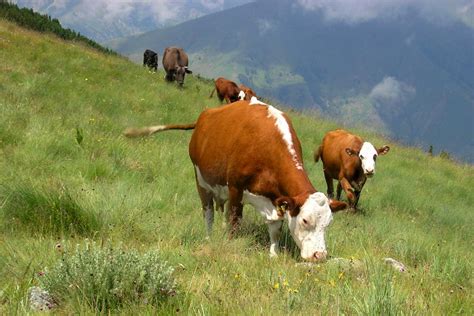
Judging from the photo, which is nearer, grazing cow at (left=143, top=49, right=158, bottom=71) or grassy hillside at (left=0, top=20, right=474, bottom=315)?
grassy hillside at (left=0, top=20, right=474, bottom=315)

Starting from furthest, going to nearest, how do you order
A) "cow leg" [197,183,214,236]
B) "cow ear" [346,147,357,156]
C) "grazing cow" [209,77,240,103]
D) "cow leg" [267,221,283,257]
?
1. "grazing cow" [209,77,240,103]
2. "cow ear" [346,147,357,156]
3. "cow leg" [197,183,214,236]
4. "cow leg" [267,221,283,257]

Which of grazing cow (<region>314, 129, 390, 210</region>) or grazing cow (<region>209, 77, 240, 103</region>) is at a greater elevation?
grazing cow (<region>209, 77, 240, 103</region>)

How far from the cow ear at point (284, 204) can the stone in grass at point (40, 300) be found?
250 centimetres

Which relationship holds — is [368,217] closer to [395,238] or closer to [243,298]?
[395,238]

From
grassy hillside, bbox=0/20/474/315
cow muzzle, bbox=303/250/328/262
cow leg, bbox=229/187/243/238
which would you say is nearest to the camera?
grassy hillside, bbox=0/20/474/315

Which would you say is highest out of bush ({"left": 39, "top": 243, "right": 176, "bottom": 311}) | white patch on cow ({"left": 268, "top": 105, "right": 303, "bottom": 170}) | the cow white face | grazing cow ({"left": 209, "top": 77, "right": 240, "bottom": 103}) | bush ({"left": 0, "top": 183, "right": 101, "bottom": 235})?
grazing cow ({"left": 209, "top": 77, "right": 240, "bottom": 103})

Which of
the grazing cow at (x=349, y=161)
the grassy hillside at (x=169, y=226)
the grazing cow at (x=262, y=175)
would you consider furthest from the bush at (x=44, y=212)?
the grazing cow at (x=349, y=161)

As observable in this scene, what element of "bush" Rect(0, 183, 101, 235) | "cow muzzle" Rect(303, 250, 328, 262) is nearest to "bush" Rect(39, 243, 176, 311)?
"bush" Rect(0, 183, 101, 235)

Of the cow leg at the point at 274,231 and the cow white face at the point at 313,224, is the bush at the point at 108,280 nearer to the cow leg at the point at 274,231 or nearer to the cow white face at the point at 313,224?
the cow white face at the point at 313,224

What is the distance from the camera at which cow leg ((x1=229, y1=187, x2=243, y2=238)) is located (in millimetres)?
5875

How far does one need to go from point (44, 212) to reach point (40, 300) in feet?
6.91

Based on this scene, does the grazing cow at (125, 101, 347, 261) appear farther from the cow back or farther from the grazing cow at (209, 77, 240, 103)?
the grazing cow at (209, 77, 240, 103)

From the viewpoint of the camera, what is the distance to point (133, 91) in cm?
1692

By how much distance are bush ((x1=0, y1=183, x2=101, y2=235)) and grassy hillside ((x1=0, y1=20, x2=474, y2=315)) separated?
0.05 ft
